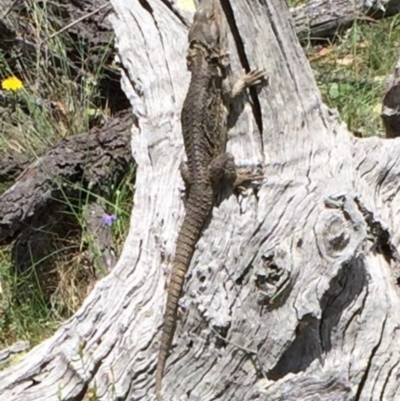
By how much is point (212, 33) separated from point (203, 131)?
19.0 inches

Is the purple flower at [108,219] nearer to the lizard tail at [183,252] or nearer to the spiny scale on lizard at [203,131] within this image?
the spiny scale on lizard at [203,131]

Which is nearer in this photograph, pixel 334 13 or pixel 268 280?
pixel 268 280

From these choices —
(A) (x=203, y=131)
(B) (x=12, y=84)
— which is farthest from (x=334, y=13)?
(A) (x=203, y=131)

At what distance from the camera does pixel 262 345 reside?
12.1 feet

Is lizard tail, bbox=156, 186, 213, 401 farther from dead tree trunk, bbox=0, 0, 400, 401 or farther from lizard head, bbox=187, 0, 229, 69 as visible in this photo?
lizard head, bbox=187, 0, 229, 69

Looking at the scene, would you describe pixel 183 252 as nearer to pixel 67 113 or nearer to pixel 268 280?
pixel 268 280

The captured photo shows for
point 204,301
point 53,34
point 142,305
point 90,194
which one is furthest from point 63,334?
point 53,34

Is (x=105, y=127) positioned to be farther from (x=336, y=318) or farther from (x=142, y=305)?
(x=336, y=318)

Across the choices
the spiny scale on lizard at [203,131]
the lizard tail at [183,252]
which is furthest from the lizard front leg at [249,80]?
the lizard tail at [183,252]

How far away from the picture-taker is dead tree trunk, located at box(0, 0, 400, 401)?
3674 millimetres

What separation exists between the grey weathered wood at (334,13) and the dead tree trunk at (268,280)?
185cm

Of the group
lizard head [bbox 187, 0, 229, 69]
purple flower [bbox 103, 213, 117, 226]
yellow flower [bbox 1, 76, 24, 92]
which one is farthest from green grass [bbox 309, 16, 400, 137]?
yellow flower [bbox 1, 76, 24, 92]

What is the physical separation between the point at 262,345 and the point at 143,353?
499 mm

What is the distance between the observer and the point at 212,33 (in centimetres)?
436
